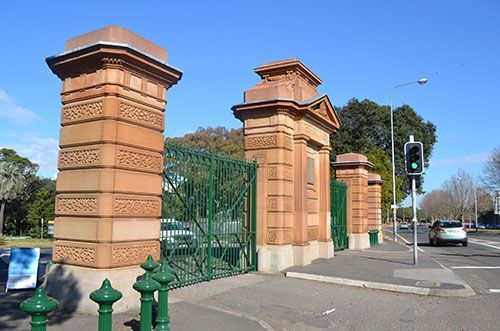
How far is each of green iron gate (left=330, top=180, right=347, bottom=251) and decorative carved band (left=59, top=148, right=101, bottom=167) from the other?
1261 centimetres

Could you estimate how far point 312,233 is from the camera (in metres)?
14.0

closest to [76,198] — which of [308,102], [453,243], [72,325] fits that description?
[72,325]

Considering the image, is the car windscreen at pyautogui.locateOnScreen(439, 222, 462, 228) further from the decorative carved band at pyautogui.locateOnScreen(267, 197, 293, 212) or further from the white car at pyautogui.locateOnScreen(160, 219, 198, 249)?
the white car at pyautogui.locateOnScreen(160, 219, 198, 249)

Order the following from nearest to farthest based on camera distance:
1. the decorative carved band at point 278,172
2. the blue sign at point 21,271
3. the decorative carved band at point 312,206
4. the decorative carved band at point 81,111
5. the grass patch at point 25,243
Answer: the decorative carved band at point 81,111, the blue sign at point 21,271, the decorative carved band at point 278,172, the decorative carved band at point 312,206, the grass patch at point 25,243

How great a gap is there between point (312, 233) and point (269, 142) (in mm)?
3601

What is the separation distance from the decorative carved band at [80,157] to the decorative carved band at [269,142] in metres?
5.89

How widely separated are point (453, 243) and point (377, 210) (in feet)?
15.7

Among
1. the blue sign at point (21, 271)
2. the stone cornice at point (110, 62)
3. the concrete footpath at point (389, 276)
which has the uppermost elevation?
the stone cornice at point (110, 62)

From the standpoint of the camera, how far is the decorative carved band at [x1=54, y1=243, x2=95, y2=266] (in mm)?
6896

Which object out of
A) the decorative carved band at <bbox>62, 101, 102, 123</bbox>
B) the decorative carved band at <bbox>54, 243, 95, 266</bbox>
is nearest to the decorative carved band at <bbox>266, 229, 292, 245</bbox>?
the decorative carved band at <bbox>54, 243, 95, 266</bbox>

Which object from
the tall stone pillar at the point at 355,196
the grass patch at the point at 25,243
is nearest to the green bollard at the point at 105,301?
the tall stone pillar at the point at 355,196

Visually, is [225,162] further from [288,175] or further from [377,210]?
[377,210]

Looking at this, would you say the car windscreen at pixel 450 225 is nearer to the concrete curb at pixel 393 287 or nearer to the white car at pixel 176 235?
the concrete curb at pixel 393 287

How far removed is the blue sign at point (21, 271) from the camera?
841 cm
